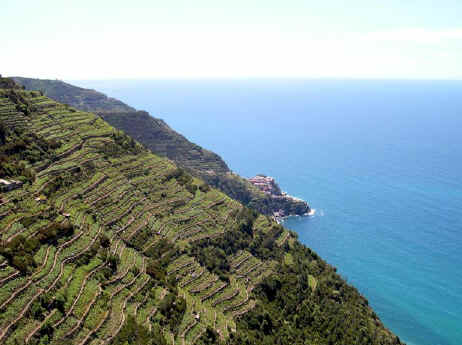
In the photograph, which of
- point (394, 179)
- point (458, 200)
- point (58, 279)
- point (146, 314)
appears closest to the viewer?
point (58, 279)

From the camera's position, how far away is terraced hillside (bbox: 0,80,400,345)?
31.9 m

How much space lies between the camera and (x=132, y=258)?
145 feet

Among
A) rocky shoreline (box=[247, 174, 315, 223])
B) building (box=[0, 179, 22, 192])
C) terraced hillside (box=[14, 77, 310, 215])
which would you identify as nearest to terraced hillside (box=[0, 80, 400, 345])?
building (box=[0, 179, 22, 192])

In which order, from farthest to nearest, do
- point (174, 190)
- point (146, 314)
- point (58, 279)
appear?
point (174, 190), point (146, 314), point (58, 279)

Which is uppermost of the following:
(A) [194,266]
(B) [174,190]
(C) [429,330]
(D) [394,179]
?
(B) [174,190]

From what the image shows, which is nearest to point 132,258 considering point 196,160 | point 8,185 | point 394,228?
point 8,185

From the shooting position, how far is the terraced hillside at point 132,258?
105 feet

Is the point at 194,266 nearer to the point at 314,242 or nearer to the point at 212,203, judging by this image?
the point at 212,203

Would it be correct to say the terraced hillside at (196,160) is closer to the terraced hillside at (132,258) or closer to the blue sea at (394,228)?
the blue sea at (394,228)

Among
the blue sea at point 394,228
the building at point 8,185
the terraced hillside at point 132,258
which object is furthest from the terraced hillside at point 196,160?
the building at point 8,185

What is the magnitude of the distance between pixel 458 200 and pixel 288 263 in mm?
103980

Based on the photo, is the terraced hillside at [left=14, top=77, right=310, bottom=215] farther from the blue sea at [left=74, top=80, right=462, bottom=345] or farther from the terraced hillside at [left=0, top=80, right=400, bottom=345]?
the terraced hillside at [left=0, top=80, right=400, bottom=345]

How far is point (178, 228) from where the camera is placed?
192ft

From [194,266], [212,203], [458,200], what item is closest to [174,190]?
[212,203]
